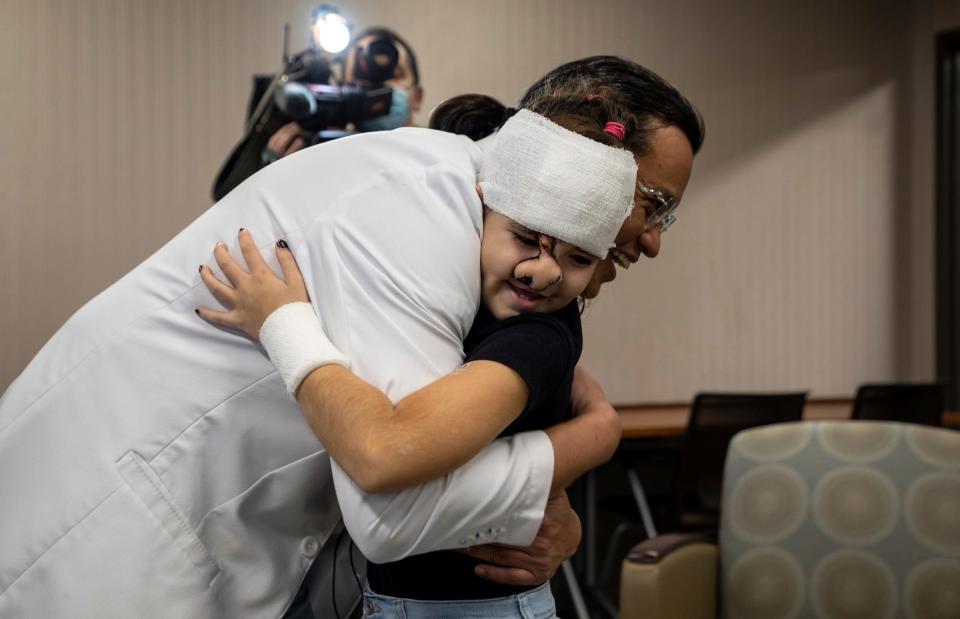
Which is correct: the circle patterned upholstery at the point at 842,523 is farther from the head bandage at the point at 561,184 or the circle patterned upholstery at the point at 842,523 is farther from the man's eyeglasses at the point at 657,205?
the head bandage at the point at 561,184

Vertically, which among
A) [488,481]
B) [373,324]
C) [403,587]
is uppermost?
[373,324]

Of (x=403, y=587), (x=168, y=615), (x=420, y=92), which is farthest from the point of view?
(x=420, y=92)

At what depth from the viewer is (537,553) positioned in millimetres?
1225

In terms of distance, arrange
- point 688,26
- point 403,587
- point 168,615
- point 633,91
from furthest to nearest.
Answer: point 688,26
point 633,91
point 403,587
point 168,615

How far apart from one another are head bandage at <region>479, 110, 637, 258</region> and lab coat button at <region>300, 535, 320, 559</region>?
47 cm

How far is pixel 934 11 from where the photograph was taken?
20.1ft

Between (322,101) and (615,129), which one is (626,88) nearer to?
(615,129)

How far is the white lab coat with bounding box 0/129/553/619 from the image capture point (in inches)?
41.6

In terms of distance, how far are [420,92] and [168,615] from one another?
100 inches

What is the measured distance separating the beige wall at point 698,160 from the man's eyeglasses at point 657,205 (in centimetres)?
316

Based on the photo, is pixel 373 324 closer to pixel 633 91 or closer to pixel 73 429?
pixel 73 429

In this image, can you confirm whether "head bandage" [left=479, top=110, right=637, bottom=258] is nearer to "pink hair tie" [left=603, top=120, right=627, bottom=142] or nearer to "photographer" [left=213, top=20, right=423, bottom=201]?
"pink hair tie" [left=603, top=120, right=627, bottom=142]

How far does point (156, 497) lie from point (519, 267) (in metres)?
0.48

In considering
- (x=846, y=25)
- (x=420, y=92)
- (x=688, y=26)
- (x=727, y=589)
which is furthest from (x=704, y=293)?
(x=727, y=589)
